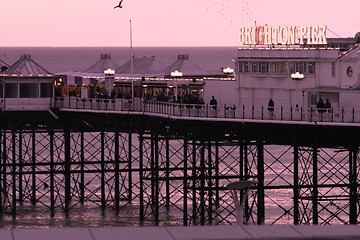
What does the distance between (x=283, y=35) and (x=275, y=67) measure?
1.97 m

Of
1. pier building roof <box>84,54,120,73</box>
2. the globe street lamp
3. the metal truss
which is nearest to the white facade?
the globe street lamp

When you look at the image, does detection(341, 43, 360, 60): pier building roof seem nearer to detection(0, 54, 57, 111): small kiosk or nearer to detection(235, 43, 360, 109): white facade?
detection(235, 43, 360, 109): white facade

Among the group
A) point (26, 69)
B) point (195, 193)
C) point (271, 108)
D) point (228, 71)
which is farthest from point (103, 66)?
point (271, 108)

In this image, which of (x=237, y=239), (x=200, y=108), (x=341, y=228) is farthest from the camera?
(x=200, y=108)

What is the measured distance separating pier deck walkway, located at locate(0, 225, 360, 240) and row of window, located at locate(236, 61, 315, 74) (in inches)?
1774

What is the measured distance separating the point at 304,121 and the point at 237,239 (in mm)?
37962

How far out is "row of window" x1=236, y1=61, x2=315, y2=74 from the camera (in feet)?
296

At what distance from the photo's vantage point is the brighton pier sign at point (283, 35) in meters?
91.4

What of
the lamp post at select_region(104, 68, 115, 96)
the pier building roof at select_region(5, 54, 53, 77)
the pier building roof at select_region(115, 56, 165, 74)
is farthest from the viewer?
the pier building roof at select_region(115, 56, 165, 74)

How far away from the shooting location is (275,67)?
91625 millimetres

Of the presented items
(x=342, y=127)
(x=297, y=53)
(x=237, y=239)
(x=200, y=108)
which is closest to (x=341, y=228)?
(x=237, y=239)

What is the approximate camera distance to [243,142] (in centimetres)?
8650

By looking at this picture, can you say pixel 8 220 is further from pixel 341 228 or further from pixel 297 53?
pixel 341 228

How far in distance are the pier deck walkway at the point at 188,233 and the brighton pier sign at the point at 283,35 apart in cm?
4659
